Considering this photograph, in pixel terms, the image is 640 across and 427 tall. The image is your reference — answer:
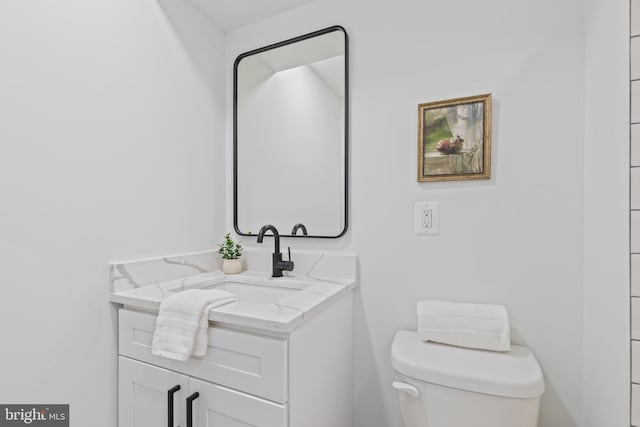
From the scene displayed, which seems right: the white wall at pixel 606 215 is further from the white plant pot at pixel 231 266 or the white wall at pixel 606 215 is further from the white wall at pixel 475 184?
the white plant pot at pixel 231 266

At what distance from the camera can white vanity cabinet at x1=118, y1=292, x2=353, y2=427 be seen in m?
0.91

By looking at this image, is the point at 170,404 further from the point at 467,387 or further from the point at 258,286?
the point at 467,387

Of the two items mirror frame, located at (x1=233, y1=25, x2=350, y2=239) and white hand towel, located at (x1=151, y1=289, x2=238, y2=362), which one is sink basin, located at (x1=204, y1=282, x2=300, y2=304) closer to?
mirror frame, located at (x1=233, y1=25, x2=350, y2=239)

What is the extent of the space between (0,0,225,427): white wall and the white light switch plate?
3.43 feet

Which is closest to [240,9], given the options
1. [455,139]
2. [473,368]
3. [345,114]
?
[345,114]

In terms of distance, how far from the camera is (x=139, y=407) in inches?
45.5

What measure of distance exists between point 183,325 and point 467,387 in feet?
2.87

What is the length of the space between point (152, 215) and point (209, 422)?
2.68 ft

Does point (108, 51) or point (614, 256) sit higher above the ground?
point (108, 51)

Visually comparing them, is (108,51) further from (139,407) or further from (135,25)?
(139,407)

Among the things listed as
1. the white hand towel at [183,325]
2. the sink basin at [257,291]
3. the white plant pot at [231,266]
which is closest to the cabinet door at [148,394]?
the white hand towel at [183,325]

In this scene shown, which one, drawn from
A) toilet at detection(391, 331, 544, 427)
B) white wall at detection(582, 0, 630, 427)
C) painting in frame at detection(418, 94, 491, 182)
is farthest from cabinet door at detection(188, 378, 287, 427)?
painting in frame at detection(418, 94, 491, 182)

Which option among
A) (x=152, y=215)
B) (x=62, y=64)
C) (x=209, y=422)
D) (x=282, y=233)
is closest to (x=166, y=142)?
(x=152, y=215)

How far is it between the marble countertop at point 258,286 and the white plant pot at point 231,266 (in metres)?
0.03
